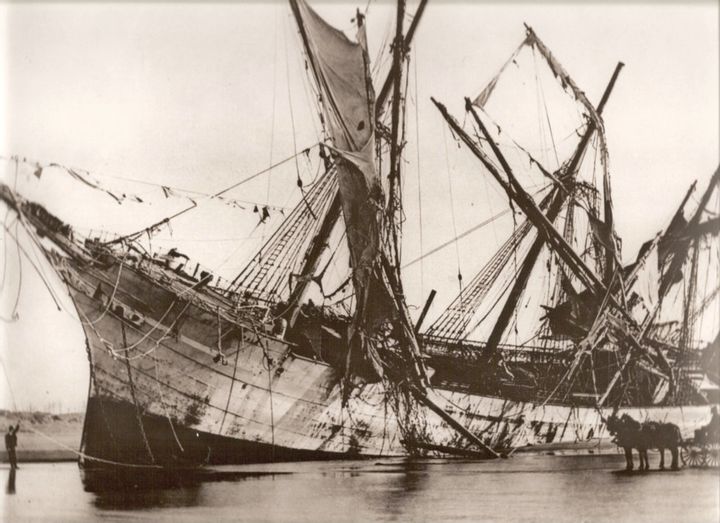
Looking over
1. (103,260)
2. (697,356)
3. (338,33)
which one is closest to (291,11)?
(338,33)

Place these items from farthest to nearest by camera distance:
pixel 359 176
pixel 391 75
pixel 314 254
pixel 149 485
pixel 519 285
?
pixel 519 285
pixel 391 75
pixel 314 254
pixel 359 176
pixel 149 485

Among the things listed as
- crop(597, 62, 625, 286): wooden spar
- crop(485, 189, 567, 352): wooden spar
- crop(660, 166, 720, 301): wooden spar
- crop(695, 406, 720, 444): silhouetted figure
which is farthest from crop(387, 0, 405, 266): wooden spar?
crop(695, 406, 720, 444): silhouetted figure

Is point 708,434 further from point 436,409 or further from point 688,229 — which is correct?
point 436,409

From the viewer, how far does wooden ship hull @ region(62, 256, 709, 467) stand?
12578 millimetres

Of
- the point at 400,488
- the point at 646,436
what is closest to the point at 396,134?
the point at 400,488

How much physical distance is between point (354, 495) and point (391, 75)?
27.4 ft

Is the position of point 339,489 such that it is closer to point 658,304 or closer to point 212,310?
point 212,310

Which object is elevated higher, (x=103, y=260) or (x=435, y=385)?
(x=103, y=260)

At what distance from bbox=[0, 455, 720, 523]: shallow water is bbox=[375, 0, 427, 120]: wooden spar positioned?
7247mm

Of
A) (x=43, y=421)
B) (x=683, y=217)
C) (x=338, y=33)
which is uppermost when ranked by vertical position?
(x=338, y=33)

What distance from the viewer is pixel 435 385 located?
16.1 m

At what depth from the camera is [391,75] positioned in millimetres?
14938

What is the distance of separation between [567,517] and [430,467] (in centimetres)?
455

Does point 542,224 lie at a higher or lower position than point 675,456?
higher
